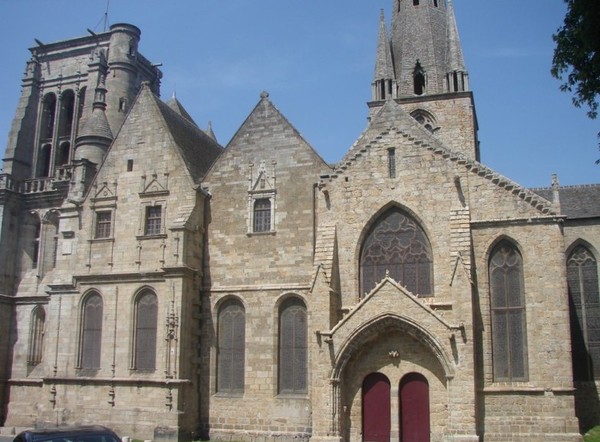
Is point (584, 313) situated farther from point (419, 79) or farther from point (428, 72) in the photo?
point (419, 79)

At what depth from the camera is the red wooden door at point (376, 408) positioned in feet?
78.6

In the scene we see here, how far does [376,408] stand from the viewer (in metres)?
24.2

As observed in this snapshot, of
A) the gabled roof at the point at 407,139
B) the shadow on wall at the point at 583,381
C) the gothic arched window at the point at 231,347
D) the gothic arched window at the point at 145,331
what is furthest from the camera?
the shadow on wall at the point at 583,381

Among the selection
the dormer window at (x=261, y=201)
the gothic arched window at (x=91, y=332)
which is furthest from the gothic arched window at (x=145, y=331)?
the dormer window at (x=261, y=201)

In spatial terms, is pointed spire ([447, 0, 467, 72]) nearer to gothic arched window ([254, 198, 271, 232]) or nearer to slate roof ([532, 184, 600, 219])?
slate roof ([532, 184, 600, 219])

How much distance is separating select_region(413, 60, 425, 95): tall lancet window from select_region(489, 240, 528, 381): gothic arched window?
21153 millimetres

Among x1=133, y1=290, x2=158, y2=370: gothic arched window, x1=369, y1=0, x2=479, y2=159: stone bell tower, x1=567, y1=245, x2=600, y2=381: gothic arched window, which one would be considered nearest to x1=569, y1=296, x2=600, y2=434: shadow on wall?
x1=567, y1=245, x2=600, y2=381: gothic arched window

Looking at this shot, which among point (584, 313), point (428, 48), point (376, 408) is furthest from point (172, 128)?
point (428, 48)

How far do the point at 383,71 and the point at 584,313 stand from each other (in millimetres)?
20609

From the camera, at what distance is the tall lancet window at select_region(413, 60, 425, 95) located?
43312 mm

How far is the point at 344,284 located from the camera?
25.3m

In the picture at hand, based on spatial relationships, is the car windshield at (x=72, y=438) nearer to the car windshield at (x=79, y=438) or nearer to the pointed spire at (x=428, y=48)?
the car windshield at (x=79, y=438)

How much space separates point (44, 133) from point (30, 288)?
9974mm

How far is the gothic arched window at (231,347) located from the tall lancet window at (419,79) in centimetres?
2198
